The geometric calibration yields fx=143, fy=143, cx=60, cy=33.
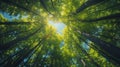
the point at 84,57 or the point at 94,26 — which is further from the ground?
the point at 94,26

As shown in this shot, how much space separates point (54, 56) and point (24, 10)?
573cm

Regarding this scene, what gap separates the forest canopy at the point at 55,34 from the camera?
10.8 metres

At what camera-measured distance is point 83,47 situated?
14.3 metres

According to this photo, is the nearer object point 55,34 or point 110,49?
point 110,49

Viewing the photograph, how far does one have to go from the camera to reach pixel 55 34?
1705 cm

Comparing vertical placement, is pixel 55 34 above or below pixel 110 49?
below

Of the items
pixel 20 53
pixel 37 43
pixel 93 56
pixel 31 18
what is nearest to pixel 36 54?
pixel 37 43

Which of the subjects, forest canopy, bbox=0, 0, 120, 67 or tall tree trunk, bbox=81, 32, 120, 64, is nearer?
tall tree trunk, bbox=81, 32, 120, 64

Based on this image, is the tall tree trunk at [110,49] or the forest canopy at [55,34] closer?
the tall tree trunk at [110,49]

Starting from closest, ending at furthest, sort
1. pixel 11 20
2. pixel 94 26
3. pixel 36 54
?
1. pixel 94 26
2. pixel 11 20
3. pixel 36 54

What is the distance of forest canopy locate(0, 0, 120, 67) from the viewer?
1077 centimetres

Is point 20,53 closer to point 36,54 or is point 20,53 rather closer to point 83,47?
point 36,54

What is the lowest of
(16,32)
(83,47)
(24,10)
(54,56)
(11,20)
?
(54,56)

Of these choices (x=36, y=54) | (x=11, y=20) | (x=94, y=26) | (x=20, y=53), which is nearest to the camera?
(x=94, y=26)
